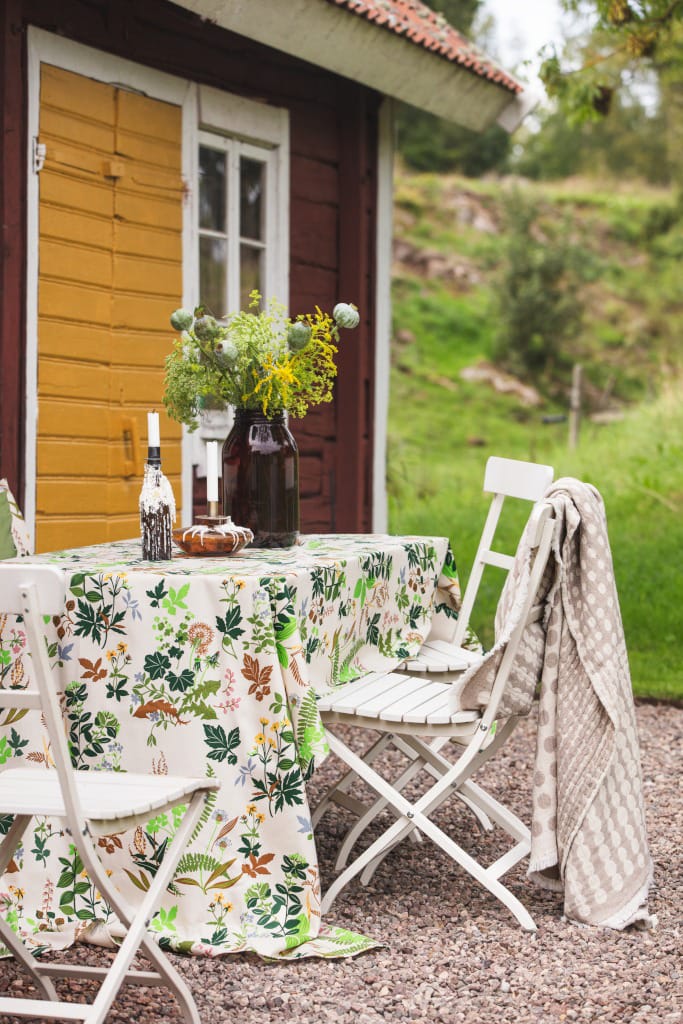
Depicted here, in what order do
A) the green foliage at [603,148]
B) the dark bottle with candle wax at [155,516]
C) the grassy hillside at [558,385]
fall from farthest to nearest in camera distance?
the green foliage at [603,148]
the grassy hillside at [558,385]
the dark bottle with candle wax at [155,516]

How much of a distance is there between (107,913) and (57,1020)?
16.8 inches

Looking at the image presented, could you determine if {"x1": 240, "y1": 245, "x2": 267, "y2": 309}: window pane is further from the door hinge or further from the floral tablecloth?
the floral tablecloth

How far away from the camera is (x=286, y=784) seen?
3199 millimetres

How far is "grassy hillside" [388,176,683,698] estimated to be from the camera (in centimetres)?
1117

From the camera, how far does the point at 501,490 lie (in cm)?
436

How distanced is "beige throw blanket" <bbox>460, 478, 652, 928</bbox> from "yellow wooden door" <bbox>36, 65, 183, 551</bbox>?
2639 millimetres

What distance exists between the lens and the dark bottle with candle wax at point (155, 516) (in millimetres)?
3557

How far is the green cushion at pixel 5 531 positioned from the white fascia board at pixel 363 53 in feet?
8.01

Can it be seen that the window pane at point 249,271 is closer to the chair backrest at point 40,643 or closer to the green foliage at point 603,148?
the chair backrest at point 40,643

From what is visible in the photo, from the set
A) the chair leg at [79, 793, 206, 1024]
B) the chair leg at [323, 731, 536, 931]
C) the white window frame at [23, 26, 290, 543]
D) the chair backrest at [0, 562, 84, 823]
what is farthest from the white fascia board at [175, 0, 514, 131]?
the chair leg at [79, 793, 206, 1024]

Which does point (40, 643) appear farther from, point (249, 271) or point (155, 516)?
point (249, 271)

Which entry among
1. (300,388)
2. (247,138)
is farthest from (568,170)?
(300,388)

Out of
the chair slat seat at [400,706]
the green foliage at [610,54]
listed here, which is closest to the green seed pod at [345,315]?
the chair slat seat at [400,706]

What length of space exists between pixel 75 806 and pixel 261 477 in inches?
62.3
